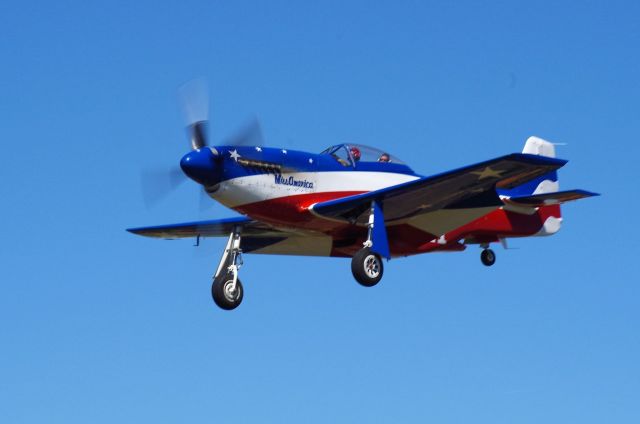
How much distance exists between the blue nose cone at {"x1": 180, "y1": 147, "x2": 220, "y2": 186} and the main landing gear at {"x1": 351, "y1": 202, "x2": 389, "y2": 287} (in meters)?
3.05

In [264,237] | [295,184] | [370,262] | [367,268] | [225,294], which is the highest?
[295,184]

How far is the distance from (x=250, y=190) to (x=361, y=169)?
2.60m

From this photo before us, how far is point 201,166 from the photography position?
21688mm

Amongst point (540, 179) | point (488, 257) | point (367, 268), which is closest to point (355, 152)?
point (367, 268)

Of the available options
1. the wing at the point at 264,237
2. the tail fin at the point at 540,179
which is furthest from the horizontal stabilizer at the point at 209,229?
the tail fin at the point at 540,179

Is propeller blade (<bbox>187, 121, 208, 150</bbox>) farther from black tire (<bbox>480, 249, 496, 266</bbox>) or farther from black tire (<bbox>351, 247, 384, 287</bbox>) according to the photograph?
black tire (<bbox>480, 249, 496, 266</bbox>)

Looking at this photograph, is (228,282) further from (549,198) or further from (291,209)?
(549,198)

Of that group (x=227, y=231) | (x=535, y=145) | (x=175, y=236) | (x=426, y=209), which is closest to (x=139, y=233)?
(x=175, y=236)

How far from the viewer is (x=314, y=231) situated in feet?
79.0

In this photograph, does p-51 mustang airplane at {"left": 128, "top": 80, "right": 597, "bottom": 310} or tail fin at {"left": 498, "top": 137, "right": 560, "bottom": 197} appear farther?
tail fin at {"left": 498, "top": 137, "right": 560, "bottom": 197}

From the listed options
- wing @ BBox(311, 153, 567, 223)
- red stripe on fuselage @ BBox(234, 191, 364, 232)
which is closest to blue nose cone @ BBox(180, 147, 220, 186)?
red stripe on fuselage @ BBox(234, 191, 364, 232)

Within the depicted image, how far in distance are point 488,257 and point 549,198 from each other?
222 centimetres

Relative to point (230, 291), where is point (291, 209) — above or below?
above

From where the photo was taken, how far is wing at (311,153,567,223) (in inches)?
862
